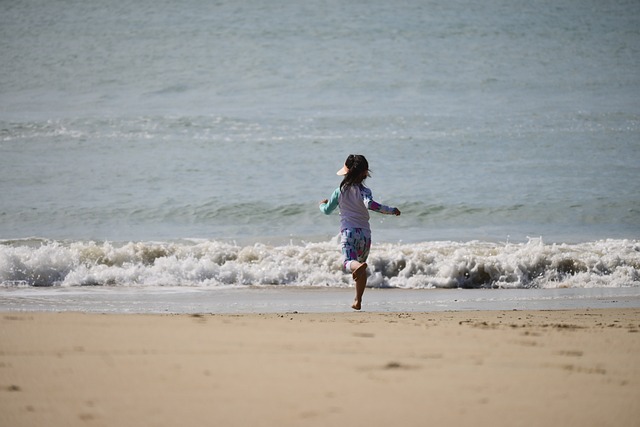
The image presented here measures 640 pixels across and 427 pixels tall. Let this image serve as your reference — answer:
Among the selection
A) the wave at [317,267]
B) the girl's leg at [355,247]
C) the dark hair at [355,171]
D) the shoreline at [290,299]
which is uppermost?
the dark hair at [355,171]

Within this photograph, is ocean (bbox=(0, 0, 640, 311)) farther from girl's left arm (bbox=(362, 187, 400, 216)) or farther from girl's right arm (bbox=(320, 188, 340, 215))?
girl's left arm (bbox=(362, 187, 400, 216))

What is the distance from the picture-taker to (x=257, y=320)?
249 inches

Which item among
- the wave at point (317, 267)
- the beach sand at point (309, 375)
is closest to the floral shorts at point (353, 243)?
the beach sand at point (309, 375)

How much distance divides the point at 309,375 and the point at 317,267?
25.6 feet

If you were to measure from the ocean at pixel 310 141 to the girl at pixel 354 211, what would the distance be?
2401 millimetres

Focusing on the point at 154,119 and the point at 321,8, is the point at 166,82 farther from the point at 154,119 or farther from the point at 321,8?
the point at 321,8

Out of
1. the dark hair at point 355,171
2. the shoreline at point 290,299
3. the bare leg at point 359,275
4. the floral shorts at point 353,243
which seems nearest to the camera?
the bare leg at point 359,275

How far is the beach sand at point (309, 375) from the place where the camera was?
340cm

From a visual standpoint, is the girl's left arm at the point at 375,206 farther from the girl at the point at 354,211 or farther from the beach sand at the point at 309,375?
the beach sand at the point at 309,375

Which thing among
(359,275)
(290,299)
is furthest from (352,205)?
(290,299)

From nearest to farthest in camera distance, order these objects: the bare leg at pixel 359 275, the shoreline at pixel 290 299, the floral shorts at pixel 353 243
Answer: the bare leg at pixel 359 275, the floral shorts at pixel 353 243, the shoreline at pixel 290 299

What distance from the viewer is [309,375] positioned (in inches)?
157

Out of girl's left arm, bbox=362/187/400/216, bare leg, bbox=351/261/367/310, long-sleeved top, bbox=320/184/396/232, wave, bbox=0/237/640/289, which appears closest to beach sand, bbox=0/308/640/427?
bare leg, bbox=351/261/367/310

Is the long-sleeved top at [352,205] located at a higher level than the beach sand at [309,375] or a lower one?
higher
